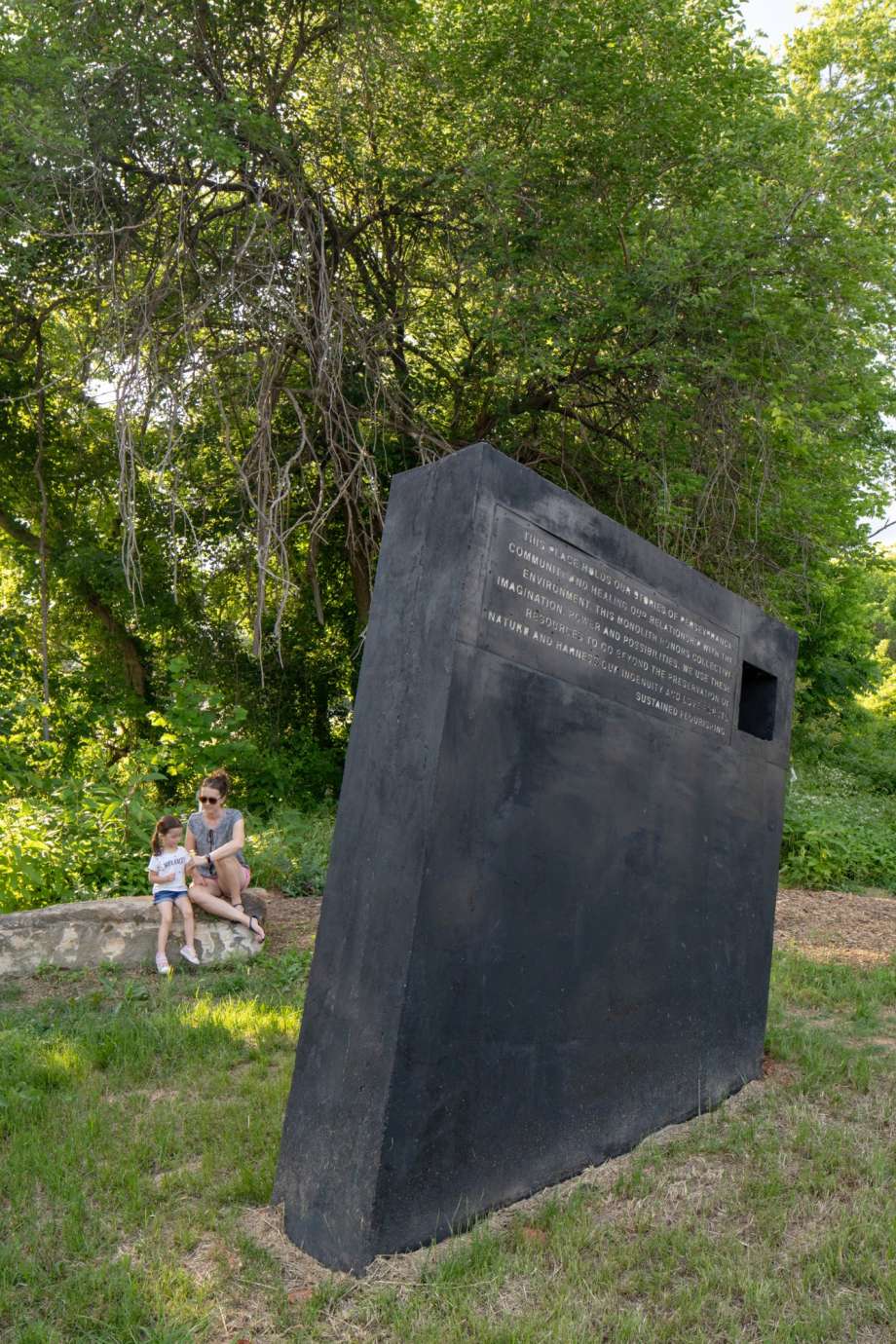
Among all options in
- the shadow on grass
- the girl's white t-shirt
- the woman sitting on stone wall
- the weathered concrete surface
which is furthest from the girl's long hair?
the shadow on grass

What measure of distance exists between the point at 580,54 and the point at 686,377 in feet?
11.9

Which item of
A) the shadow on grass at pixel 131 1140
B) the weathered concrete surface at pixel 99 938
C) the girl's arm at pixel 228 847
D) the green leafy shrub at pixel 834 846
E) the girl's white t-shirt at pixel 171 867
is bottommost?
the shadow on grass at pixel 131 1140

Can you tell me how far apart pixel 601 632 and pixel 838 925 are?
6818 millimetres

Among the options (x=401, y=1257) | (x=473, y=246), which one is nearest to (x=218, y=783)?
(x=401, y=1257)

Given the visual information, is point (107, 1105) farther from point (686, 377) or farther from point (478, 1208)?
point (686, 377)

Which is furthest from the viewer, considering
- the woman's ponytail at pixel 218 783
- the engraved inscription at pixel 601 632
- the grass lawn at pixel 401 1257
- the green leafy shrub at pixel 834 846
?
the green leafy shrub at pixel 834 846

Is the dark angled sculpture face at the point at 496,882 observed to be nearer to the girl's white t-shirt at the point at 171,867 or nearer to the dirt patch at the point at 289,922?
the dirt patch at the point at 289,922

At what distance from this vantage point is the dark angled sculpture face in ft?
11.9

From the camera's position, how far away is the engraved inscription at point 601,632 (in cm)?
401

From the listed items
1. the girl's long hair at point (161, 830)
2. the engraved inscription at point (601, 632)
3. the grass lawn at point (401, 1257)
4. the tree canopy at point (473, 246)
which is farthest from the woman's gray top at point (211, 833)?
the engraved inscription at point (601, 632)

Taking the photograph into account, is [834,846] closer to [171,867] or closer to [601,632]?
[171,867]

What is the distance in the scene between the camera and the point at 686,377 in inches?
455

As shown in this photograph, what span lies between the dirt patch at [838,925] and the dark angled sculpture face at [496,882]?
4.17 metres

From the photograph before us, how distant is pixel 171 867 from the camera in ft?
24.4
